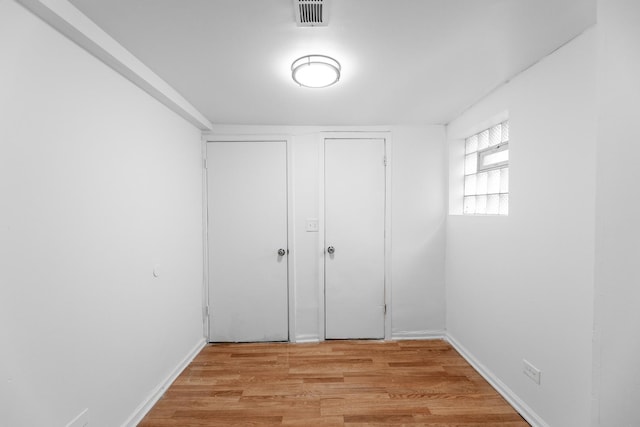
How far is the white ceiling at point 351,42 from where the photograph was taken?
126 centimetres

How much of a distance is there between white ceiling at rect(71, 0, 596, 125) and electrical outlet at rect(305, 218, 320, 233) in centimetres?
121

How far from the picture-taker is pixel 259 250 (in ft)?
9.66

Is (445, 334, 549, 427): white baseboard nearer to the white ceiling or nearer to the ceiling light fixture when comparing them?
the white ceiling

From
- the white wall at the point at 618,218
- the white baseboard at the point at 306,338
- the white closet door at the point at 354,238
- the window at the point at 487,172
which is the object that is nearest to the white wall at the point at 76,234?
the white baseboard at the point at 306,338

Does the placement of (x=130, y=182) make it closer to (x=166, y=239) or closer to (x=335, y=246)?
(x=166, y=239)

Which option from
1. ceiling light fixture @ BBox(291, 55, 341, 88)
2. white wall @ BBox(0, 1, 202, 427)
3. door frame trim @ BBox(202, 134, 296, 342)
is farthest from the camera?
door frame trim @ BBox(202, 134, 296, 342)

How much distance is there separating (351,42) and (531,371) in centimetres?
230

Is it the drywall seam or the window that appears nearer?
the drywall seam

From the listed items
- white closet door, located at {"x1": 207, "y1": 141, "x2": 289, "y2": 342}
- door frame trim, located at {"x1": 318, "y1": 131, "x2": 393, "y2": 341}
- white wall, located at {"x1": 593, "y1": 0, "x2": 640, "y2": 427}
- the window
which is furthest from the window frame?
white closet door, located at {"x1": 207, "y1": 141, "x2": 289, "y2": 342}

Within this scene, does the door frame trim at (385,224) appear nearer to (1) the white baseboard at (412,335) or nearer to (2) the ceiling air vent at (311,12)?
(1) the white baseboard at (412,335)

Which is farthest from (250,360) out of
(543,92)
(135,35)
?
(543,92)

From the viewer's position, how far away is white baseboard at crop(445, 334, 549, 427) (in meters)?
1.74

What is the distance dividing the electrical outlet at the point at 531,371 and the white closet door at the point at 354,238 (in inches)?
52.1

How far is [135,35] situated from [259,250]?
6.66 feet
